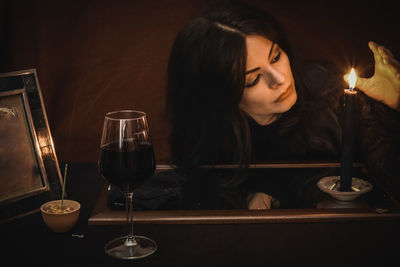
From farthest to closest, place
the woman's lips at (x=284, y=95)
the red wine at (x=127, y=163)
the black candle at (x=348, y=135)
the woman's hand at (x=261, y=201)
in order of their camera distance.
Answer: the woman's lips at (x=284, y=95)
the woman's hand at (x=261, y=201)
the black candle at (x=348, y=135)
the red wine at (x=127, y=163)

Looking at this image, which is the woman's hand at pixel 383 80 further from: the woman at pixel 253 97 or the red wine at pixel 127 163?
the red wine at pixel 127 163

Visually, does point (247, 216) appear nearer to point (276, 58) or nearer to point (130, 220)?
point (130, 220)

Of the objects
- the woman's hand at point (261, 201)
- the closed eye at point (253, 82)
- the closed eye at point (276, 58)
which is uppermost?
the closed eye at point (276, 58)

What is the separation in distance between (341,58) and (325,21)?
0.11 m

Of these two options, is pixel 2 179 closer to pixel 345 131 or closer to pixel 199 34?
pixel 199 34

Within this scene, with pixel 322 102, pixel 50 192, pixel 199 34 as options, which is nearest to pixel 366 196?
pixel 322 102

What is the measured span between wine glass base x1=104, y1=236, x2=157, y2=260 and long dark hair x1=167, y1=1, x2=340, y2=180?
0.41 meters

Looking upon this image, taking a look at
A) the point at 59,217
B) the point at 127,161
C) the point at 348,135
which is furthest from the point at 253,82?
the point at 59,217

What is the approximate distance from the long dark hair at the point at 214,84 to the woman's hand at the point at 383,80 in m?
0.18

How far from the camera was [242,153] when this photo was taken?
1.58m

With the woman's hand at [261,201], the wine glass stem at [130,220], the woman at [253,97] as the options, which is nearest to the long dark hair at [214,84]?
the woman at [253,97]

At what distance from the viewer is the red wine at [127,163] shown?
113cm

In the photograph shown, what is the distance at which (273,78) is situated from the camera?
4.83 feet

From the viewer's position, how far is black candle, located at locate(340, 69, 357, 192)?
50.3 inches
